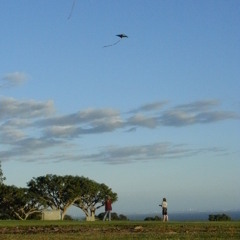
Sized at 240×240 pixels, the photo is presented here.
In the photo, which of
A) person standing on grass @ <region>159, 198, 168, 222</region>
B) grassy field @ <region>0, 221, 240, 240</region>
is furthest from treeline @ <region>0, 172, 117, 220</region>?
grassy field @ <region>0, 221, 240, 240</region>

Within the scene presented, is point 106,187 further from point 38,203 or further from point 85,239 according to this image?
point 85,239

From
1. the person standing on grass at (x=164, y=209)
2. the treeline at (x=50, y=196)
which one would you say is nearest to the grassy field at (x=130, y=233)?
the person standing on grass at (x=164, y=209)

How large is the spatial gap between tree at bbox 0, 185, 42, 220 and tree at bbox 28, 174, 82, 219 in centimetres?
211

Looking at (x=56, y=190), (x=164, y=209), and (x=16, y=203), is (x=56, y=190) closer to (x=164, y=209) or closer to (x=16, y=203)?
(x=16, y=203)

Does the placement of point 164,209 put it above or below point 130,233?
above

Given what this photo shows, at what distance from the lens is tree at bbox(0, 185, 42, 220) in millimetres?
102250

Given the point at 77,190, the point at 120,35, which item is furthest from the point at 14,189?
the point at 120,35

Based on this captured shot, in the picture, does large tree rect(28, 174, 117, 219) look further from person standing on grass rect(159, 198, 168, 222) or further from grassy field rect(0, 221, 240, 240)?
grassy field rect(0, 221, 240, 240)

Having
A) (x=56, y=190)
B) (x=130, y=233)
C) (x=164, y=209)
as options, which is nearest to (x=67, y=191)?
(x=56, y=190)

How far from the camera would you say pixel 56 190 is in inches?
4215

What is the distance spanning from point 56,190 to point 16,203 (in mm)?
7918

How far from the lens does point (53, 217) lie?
81625 millimetres

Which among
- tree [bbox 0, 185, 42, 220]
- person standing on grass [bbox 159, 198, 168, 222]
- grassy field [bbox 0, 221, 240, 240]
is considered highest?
tree [bbox 0, 185, 42, 220]

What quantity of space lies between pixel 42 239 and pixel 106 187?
3446 inches
